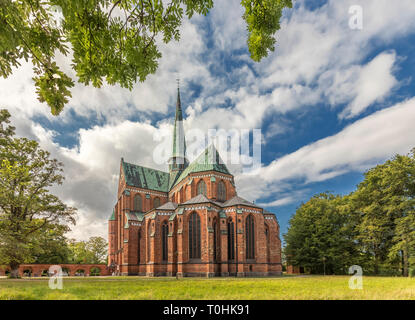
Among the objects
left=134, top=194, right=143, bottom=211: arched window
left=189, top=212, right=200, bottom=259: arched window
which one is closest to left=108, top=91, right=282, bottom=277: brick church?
left=189, top=212, right=200, bottom=259: arched window

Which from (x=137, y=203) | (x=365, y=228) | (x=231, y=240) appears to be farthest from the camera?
(x=137, y=203)

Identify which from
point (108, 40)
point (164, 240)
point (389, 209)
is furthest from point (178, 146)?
point (108, 40)

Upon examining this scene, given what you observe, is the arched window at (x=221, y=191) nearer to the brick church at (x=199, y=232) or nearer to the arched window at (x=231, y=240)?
the brick church at (x=199, y=232)

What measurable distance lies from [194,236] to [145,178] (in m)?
21.2

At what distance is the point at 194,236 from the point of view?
31469mm

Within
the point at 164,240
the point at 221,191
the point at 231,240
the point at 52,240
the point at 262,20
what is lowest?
the point at 164,240

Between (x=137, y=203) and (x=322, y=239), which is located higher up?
(x=137, y=203)

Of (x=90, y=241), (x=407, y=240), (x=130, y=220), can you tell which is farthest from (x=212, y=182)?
(x=90, y=241)

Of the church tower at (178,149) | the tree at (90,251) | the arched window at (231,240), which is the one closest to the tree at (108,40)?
the arched window at (231,240)

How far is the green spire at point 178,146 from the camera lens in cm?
5399

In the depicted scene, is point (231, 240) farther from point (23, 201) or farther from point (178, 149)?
point (178, 149)

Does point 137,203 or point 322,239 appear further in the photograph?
point 137,203
